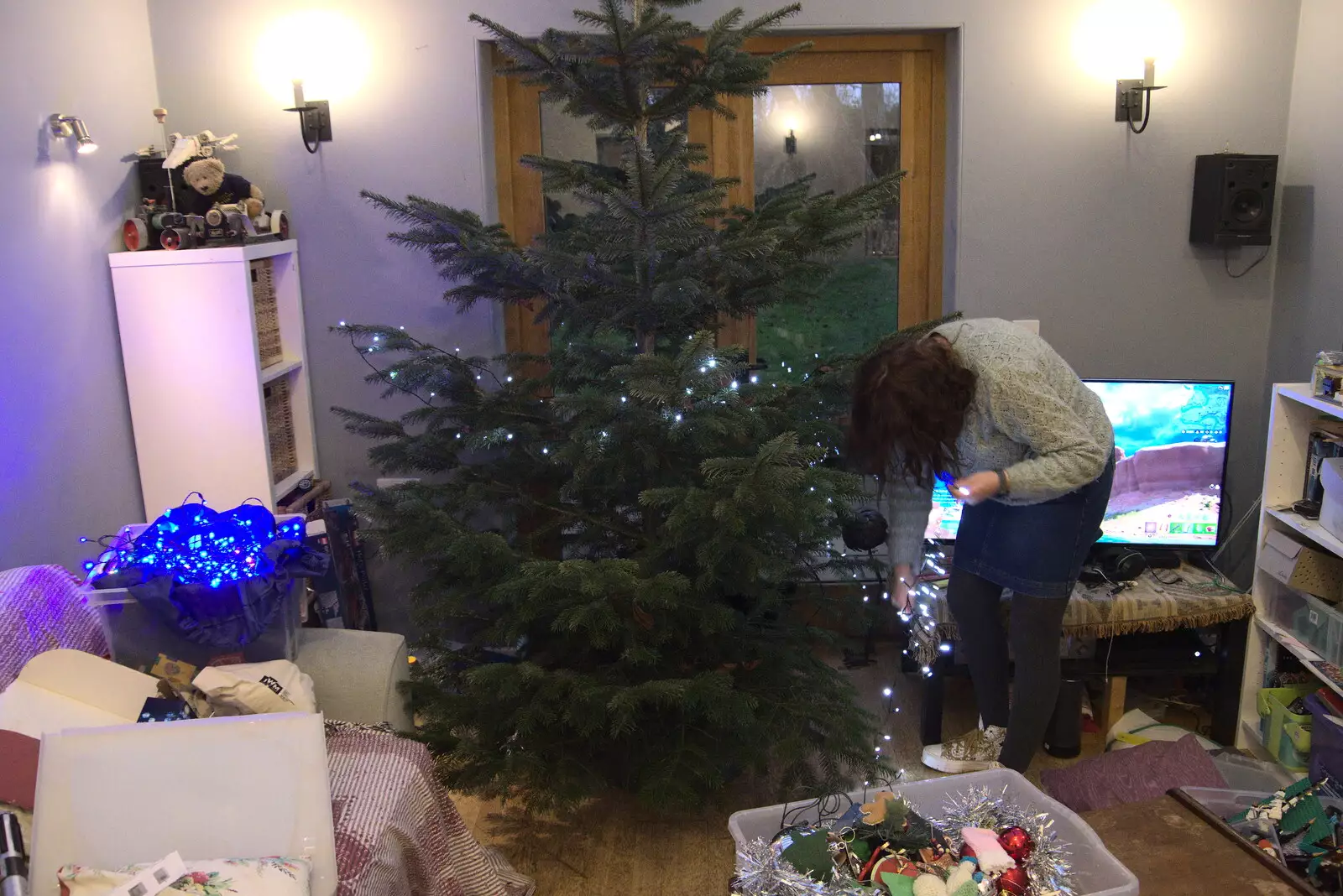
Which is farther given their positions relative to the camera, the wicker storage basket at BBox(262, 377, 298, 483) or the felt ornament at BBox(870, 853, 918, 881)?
the wicker storage basket at BBox(262, 377, 298, 483)

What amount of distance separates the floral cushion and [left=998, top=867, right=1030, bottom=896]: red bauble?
100 cm

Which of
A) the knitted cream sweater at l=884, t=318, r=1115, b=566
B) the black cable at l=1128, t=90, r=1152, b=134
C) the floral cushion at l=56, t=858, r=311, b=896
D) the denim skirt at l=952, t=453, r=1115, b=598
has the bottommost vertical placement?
the floral cushion at l=56, t=858, r=311, b=896

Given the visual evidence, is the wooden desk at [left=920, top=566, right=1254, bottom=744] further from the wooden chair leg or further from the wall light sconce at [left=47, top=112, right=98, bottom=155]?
the wall light sconce at [left=47, top=112, right=98, bottom=155]

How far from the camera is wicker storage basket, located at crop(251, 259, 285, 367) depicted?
2.97 m

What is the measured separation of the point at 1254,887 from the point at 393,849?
141 cm

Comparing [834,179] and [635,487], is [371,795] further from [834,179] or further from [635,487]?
[834,179]

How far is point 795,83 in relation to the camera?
10.7 ft

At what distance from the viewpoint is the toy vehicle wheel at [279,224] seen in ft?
10.1

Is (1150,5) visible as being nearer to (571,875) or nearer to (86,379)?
(571,875)

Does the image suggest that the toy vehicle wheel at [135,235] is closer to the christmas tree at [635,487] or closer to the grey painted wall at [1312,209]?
the christmas tree at [635,487]

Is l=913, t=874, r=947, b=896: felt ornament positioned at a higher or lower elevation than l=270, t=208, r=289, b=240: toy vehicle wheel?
lower

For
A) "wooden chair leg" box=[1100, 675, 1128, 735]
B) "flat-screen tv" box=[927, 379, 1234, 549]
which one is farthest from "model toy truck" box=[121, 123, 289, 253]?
"wooden chair leg" box=[1100, 675, 1128, 735]

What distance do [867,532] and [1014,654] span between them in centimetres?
56

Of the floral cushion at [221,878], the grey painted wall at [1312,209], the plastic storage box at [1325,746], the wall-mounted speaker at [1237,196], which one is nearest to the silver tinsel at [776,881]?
the floral cushion at [221,878]
